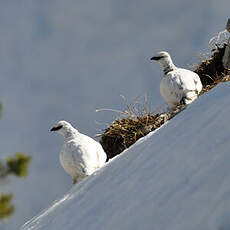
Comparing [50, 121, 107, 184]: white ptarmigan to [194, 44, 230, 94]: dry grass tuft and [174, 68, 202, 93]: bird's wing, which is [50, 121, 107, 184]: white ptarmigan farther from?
[194, 44, 230, 94]: dry grass tuft

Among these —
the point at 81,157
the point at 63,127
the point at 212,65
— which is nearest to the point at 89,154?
the point at 81,157

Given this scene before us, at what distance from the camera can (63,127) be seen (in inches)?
307

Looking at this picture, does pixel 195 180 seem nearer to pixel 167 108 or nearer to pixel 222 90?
pixel 222 90

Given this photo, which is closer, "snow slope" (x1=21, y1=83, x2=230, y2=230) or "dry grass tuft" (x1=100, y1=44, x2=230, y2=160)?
"snow slope" (x1=21, y1=83, x2=230, y2=230)

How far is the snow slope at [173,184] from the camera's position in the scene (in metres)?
2.77

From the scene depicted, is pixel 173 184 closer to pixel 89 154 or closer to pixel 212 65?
pixel 89 154

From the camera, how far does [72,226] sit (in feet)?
14.5

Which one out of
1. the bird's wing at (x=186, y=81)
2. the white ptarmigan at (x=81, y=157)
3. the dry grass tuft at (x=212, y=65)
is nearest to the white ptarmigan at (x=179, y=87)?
the bird's wing at (x=186, y=81)

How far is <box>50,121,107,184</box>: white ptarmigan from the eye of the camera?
22.5 ft

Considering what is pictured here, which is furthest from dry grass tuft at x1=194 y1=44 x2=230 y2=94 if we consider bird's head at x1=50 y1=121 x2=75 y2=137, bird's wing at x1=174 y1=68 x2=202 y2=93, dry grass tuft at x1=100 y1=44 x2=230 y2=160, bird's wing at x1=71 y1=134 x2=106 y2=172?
bird's wing at x1=71 y1=134 x2=106 y2=172

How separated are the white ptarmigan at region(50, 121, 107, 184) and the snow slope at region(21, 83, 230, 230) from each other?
1.47m

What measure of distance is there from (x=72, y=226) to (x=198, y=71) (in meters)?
6.62

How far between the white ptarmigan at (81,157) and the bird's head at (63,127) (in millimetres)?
306

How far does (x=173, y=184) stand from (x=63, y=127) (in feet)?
15.2
